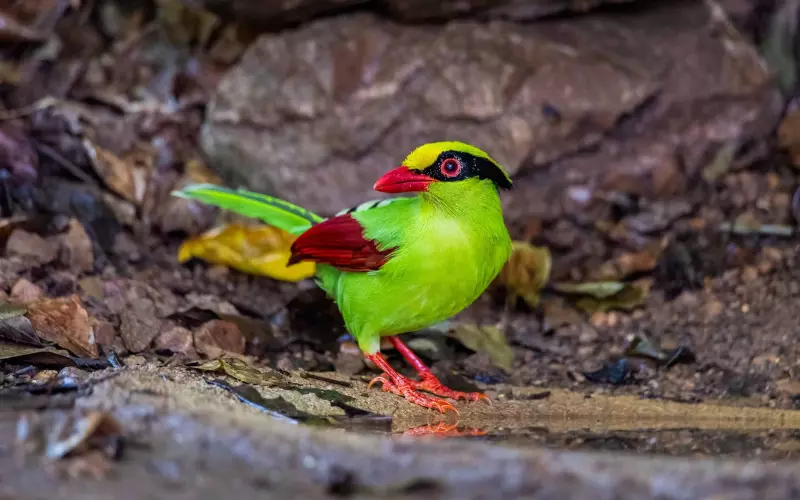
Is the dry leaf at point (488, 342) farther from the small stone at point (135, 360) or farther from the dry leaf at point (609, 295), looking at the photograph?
the small stone at point (135, 360)

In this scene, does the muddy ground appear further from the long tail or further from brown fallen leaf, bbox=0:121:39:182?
the long tail

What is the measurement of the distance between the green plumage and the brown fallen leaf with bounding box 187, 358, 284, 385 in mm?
541

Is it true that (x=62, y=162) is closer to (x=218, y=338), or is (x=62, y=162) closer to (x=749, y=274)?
(x=218, y=338)

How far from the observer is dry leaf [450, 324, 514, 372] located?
161 inches

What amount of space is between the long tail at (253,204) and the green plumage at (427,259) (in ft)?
1.49

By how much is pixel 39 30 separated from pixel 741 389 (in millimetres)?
4556

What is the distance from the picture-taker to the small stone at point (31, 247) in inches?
158

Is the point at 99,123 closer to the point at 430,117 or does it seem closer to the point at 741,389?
the point at 430,117

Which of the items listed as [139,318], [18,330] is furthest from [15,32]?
[18,330]

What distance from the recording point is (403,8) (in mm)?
5184

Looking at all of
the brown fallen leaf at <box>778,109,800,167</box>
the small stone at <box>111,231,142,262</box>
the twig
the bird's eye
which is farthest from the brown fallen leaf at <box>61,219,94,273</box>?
the brown fallen leaf at <box>778,109,800,167</box>

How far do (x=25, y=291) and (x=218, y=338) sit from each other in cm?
78

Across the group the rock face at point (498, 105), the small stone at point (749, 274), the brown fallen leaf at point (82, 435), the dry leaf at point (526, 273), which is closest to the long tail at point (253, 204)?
the rock face at point (498, 105)

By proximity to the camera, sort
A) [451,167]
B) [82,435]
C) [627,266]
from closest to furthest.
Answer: [82,435]
[451,167]
[627,266]
